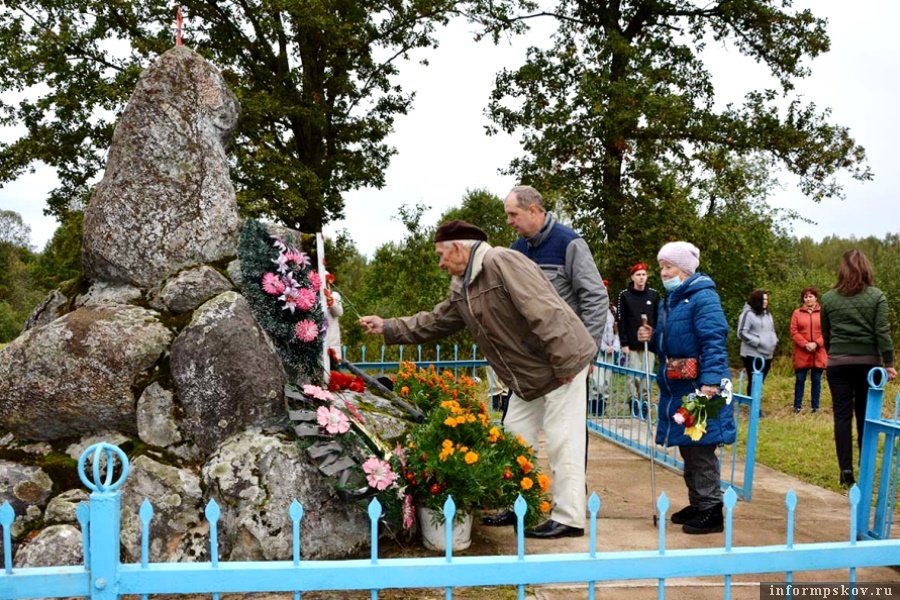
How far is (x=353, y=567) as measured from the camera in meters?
2.38

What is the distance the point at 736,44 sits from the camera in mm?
17672

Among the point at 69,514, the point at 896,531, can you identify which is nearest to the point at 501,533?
the point at 69,514

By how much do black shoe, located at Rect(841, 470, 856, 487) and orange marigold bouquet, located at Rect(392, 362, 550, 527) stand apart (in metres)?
2.97

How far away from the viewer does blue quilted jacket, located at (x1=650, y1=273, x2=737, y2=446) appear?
4258 millimetres

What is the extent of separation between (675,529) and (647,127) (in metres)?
13.3

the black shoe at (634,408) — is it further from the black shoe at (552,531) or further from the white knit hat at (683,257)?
the black shoe at (552,531)

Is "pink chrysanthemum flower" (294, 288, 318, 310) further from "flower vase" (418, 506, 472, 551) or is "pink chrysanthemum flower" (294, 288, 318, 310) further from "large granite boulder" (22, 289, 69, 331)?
"large granite boulder" (22, 289, 69, 331)

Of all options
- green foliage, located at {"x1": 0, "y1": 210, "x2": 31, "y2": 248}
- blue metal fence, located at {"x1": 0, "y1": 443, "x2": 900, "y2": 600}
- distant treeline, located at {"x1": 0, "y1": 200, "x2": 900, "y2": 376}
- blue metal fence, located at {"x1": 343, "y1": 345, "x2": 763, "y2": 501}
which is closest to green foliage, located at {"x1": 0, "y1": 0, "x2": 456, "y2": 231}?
distant treeline, located at {"x1": 0, "y1": 200, "x2": 900, "y2": 376}

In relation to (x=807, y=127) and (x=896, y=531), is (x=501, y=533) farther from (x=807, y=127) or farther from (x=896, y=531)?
(x=807, y=127)

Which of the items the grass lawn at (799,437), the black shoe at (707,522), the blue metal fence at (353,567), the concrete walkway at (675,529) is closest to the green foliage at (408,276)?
the grass lawn at (799,437)

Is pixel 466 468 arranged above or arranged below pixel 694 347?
below

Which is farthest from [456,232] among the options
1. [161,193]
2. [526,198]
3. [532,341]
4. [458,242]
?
[161,193]

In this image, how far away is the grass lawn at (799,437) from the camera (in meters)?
6.67

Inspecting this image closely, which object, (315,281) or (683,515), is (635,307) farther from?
(315,281)
